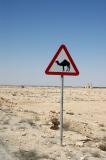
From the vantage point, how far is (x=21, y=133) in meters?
12.1

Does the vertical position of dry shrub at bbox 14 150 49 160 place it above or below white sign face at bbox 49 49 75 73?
below

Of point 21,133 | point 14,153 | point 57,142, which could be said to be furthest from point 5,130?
point 14,153

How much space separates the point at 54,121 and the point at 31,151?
5259mm

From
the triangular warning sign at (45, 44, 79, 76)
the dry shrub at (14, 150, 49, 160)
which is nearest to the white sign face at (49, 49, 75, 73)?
the triangular warning sign at (45, 44, 79, 76)

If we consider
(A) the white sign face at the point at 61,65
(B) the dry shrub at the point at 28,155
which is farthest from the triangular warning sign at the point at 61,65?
(B) the dry shrub at the point at 28,155

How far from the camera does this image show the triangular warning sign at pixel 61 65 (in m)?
10.0

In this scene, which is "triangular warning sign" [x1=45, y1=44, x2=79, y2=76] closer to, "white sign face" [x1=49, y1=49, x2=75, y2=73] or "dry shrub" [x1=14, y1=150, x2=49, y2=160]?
"white sign face" [x1=49, y1=49, x2=75, y2=73]

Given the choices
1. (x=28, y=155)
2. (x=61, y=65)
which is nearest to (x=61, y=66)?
(x=61, y=65)

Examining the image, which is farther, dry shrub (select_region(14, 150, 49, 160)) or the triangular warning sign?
the triangular warning sign

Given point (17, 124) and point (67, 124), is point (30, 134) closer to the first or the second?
point (17, 124)

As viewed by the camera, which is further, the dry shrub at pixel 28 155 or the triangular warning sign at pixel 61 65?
the triangular warning sign at pixel 61 65

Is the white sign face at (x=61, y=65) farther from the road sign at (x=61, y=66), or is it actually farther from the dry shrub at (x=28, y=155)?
the dry shrub at (x=28, y=155)

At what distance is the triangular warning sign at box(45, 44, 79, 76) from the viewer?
10.0 metres

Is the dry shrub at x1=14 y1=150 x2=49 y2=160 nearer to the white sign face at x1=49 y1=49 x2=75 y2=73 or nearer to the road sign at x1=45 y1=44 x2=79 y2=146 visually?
the road sign at x1=45 y1=44 x2=79 y2=146
